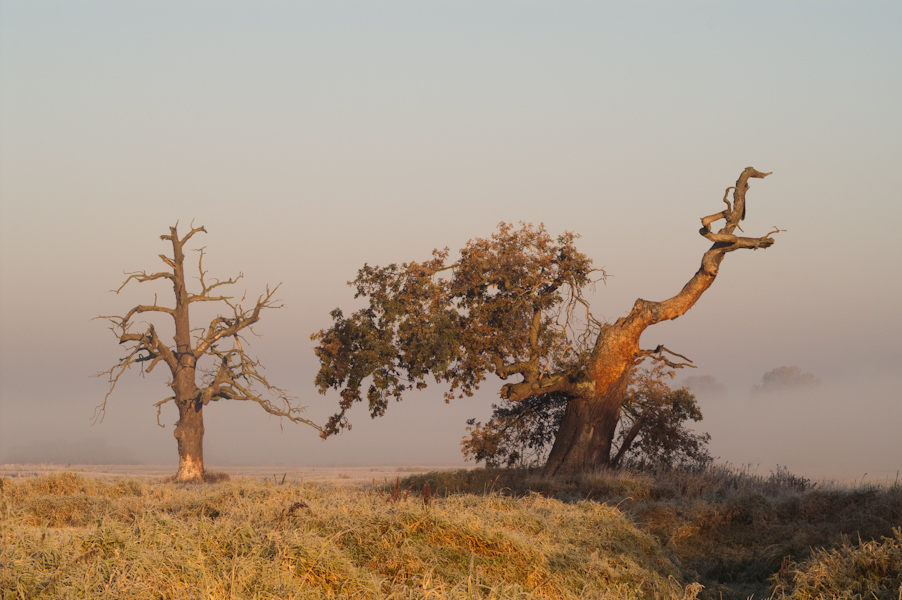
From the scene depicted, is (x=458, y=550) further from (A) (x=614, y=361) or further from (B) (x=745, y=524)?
(A) (x=614, y=361)

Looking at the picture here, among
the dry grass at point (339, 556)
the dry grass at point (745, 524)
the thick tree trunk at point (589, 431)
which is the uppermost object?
the thick tree trunk at point (589, 431)

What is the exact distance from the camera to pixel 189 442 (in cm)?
2697

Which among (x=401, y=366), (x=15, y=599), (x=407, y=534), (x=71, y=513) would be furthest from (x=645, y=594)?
(x=401, y=366)

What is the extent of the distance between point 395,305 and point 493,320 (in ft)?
9.93

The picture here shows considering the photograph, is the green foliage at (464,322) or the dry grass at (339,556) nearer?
the dry grass at (339,556)

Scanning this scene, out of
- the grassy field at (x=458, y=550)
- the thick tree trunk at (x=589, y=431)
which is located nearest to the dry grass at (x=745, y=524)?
the grassy field at (x=458, y=550)

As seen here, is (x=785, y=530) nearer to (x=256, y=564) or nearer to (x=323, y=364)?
(x=256, y=564)

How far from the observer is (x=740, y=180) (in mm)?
22734

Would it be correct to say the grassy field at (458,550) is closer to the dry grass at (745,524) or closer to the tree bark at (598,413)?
the dry grass at (745,524)

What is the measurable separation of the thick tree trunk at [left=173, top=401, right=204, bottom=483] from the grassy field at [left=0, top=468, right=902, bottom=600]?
13468mm

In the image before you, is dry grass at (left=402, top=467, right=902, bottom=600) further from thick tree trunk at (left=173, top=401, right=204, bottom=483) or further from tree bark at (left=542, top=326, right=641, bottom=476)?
thick tree trunk at (left=173, top=401, right=204, bottom=483)

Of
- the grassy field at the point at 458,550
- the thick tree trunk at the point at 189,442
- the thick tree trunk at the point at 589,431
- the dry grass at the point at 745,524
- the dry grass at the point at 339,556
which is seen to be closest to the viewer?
the dry grass at the point at 339,556

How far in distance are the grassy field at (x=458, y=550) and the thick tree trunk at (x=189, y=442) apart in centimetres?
1347

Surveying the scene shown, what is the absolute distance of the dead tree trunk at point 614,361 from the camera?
71.2ft
